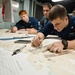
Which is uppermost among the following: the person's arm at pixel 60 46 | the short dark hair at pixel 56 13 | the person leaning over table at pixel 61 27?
the short dark hair at pixel 56 13

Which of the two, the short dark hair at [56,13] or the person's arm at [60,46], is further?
the short dark hair at [56,13]

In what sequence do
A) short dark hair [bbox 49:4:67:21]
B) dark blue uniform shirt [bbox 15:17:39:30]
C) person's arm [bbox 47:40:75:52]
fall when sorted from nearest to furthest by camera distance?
1. person's arm [bbox 47:40:75:52]
2. short dark hair [bbox 49:4:67:21]
3. dark blue uniform shirt [bbox 15:17:39:30]

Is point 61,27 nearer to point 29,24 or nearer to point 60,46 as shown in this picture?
point 60,46

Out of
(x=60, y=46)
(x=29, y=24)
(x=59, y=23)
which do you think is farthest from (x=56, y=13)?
(x=29, y=24)

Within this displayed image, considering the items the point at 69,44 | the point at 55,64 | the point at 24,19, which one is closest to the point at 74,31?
the point at 69,44

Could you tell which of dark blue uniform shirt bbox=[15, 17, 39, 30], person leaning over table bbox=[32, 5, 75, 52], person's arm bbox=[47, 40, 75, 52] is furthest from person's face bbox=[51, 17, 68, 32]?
→ dark blue uniform shirt bbox=[15, 17, 39, 30]

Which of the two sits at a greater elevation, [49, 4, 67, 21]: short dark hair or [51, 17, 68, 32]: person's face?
[49, 4, 67, 21]: short dark hair

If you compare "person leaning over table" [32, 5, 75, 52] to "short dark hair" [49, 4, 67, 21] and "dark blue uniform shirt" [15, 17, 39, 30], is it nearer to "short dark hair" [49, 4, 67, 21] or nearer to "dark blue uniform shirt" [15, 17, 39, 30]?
"short dark hair" [49, 4, 67, 21]

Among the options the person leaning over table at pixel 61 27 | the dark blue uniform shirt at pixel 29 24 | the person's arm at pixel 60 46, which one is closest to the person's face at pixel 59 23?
the person leaning over table at pixel 61 27

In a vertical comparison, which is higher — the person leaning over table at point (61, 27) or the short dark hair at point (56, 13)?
the short dark hair at point (56, 13)

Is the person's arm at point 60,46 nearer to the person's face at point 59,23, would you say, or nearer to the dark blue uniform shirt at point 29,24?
the person's face at point 59,23

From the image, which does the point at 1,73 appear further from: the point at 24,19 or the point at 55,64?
the point at 24,19

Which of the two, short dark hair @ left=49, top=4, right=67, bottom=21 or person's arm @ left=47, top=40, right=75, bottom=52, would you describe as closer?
person's arm @ left=47, top=40, right=75, bottom=52

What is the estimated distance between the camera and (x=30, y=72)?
0.52 metres
